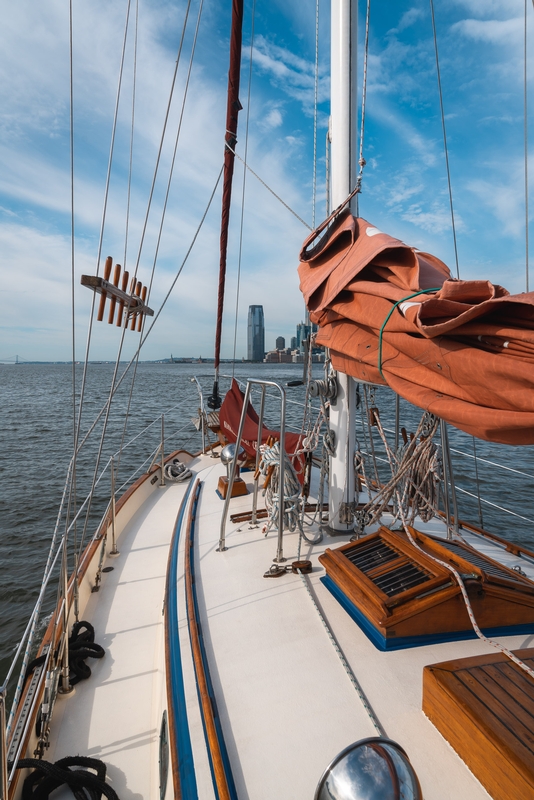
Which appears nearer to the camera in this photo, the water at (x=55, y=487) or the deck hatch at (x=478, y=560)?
the deck hatch at (x=478, y=560)

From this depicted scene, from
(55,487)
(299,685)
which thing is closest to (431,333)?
(299,685)

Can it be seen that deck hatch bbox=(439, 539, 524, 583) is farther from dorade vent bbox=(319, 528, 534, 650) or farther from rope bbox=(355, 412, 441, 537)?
rope bbox=(355, 412, 441, 537)

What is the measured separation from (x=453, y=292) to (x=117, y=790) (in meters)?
2.78

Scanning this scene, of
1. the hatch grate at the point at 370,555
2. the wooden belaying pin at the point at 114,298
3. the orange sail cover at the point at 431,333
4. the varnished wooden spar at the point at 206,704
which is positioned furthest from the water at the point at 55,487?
the orange sail cover at the point at 431,333

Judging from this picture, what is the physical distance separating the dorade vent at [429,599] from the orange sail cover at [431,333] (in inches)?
39.3

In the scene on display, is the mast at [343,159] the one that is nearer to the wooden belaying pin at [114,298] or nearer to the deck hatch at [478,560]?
the deck hatch at [478,560]

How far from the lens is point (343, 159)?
314 cm

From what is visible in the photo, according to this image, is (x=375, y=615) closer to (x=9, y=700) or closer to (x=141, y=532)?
(x=141, y=532)

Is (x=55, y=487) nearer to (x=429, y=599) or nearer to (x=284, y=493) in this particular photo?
(x=284, y=493)

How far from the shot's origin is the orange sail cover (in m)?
1.62

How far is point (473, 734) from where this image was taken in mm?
1545

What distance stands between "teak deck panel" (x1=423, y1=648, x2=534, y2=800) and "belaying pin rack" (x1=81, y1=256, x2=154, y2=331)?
2958mm

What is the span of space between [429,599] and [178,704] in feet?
4.44

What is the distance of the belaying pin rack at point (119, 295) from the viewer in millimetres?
2959
